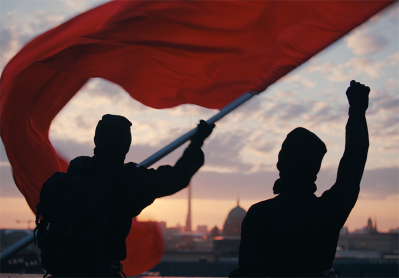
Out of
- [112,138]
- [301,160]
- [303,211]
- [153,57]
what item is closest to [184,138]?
[153,57]

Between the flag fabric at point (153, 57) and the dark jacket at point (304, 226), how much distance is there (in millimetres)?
1743

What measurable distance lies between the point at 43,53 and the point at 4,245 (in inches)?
2020

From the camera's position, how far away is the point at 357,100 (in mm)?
2137

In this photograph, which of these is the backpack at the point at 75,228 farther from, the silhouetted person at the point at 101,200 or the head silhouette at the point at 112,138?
the head silhouette at the point at 112,138

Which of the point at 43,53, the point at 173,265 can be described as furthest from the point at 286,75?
the point at 173,265

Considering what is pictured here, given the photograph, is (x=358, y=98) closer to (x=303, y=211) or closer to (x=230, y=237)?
(x=303, y=211)

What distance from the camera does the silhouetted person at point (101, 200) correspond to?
2156 mm

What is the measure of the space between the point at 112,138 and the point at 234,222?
73.8 meters

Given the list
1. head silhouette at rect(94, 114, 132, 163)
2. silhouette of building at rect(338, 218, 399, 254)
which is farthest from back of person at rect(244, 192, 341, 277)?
silhouette of building at rect(338, 218, 399, 254)

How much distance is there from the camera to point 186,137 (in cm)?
354

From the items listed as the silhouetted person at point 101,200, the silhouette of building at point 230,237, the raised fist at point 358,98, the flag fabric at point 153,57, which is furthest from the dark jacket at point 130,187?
the silhouette of building at point 230,237

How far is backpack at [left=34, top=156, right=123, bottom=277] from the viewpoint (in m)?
2.15

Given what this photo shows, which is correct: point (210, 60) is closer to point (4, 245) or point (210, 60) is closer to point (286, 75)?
point (286, 75)

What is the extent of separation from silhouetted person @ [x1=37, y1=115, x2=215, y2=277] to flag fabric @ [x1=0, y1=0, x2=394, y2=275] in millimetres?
1526
